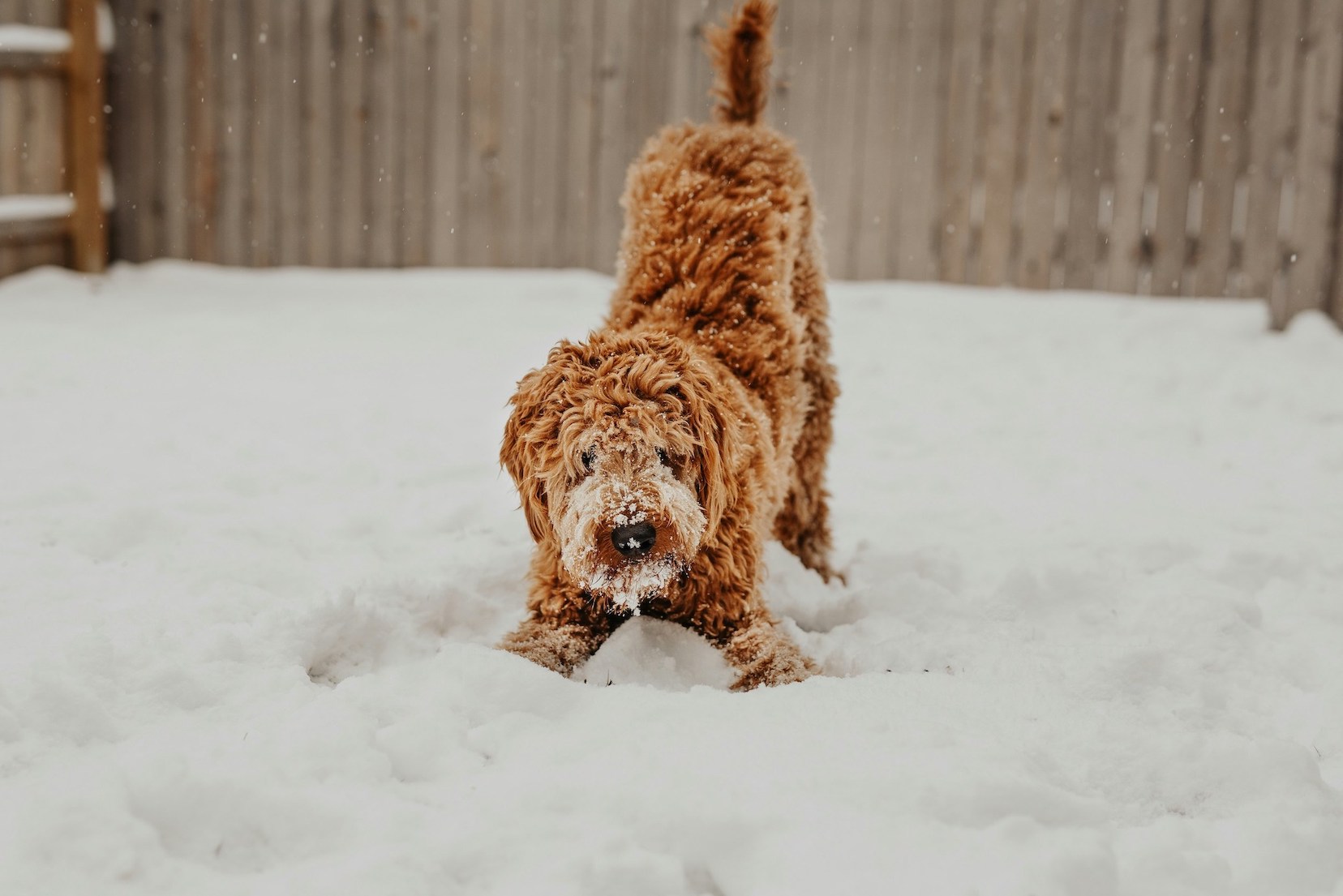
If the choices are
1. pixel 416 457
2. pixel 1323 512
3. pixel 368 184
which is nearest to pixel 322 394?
pixel 416 457

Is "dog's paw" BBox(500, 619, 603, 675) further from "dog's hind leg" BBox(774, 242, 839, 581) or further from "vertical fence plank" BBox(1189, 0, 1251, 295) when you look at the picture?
"vertical fence plank" BBox(1189, 0, 1251, 295)

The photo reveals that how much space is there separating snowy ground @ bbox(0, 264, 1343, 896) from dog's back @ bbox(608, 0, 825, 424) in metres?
0.73

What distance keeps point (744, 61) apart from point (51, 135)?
561cm

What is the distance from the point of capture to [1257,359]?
640 cm

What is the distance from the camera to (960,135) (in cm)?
771

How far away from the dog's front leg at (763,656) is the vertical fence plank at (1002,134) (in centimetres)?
536

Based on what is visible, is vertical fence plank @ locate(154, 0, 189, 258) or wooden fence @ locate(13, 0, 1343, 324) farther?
vertical fence plank @ locate(154, 0, 189, 258)

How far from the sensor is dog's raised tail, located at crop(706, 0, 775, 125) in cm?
401

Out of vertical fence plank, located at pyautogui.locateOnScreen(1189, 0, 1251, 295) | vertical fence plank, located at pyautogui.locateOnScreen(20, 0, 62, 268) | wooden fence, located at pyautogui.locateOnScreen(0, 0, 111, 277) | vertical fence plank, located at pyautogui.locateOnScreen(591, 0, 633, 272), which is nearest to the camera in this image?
vertical fence plank, located at pyautogui.locateOnScreen(1189, 0, 1251, 295)

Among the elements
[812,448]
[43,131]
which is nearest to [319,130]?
[43,131]

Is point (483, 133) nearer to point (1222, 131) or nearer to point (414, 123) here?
point (414, 123)

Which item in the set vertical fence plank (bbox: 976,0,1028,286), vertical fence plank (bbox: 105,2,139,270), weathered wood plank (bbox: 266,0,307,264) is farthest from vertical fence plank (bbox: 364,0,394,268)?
vertical fence plank (bbox: 976,0,1028,286)

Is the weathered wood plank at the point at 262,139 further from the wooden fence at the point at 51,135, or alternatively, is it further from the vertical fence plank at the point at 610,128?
the vertical fence plank at the point at 610,128

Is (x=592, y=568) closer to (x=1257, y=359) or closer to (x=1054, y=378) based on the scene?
(x=1054, y=378)
